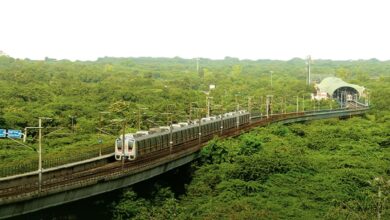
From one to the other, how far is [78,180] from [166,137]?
1959cm

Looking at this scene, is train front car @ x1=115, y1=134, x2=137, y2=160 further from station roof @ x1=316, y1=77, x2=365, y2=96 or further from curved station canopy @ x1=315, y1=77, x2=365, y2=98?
station roof @ x1=316, y1=77, x2=365, y2=96

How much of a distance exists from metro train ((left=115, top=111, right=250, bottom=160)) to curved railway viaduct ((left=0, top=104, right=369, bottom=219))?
3.19 ft

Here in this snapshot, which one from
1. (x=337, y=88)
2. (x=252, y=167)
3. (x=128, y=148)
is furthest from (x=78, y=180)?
(x=337, y=88)

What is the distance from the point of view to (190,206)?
42.4 meters

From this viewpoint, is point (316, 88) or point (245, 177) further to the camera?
point (316, 88)

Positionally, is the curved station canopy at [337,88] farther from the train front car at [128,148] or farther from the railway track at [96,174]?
the train front car at [128,148]

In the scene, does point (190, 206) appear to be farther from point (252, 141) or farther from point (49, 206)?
point (252, 141)

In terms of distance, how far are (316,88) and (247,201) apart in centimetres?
13410

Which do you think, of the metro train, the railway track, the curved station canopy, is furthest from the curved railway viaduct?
the curved station canopy

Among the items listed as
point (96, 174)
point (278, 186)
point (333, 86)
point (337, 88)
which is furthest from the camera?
point (333, 86)

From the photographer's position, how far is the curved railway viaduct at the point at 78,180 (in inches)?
1200

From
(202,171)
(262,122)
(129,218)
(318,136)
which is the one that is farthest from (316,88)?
(129,218)

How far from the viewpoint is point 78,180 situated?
Result: 35.1 metres

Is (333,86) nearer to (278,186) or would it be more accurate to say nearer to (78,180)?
(278,186)
